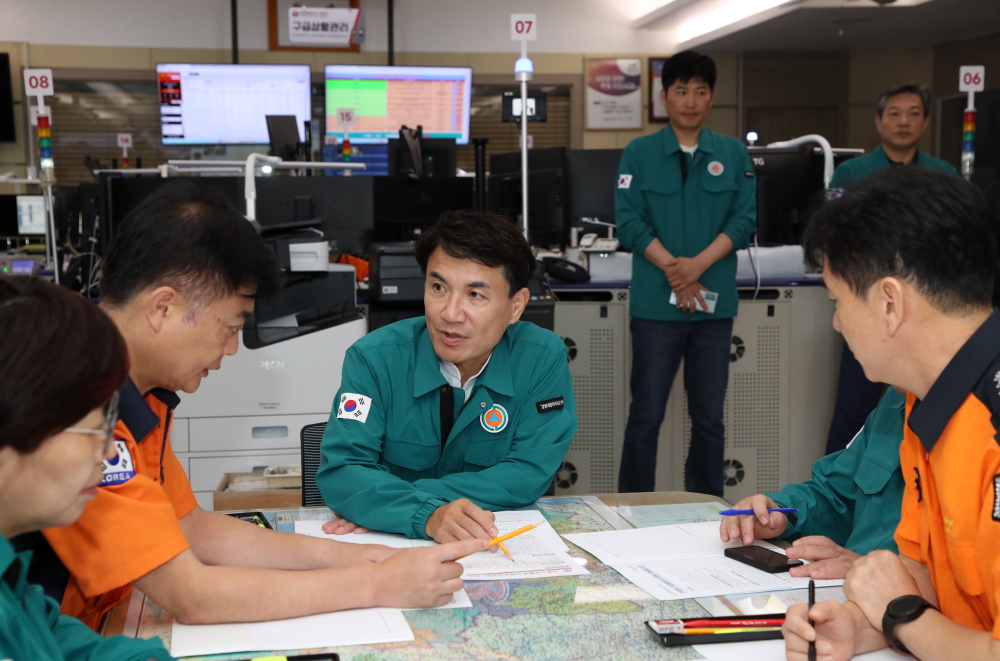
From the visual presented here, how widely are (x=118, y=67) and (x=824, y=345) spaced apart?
22.2 ft

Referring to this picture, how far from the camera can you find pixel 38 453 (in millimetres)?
775

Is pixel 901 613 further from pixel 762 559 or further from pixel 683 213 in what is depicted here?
pixel 683 213

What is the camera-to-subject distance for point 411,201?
3.82m

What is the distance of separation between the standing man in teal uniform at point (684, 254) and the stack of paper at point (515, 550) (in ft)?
5.73

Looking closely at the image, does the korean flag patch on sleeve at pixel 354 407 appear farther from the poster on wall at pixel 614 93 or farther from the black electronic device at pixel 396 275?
the poster on wall at pixel 614 93

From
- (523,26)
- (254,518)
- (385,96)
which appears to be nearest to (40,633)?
(254,518)

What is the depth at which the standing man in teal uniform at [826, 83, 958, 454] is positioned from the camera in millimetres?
3391

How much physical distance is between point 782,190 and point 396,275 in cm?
219

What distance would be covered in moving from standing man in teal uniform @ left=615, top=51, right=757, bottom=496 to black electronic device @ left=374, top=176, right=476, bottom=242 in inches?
35.9

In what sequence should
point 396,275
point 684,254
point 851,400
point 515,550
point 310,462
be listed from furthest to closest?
point 851,400, point 684,254, point 396,275, point 310,462, point 515,550

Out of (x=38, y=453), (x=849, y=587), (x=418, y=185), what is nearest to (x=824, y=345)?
(x=418, y=185)

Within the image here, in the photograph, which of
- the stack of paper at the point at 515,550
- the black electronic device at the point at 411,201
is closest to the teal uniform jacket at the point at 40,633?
the stack of paper at the point at 515,550

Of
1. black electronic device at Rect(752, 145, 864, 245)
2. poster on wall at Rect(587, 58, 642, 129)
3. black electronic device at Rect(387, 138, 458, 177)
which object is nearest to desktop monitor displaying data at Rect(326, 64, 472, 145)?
poster on wall at Rect(587, 58, 642, 129)

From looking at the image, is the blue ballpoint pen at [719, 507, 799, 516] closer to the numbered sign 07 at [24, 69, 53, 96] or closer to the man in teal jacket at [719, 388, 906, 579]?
the man in teal jacket at [719, 388, 906, 579]
